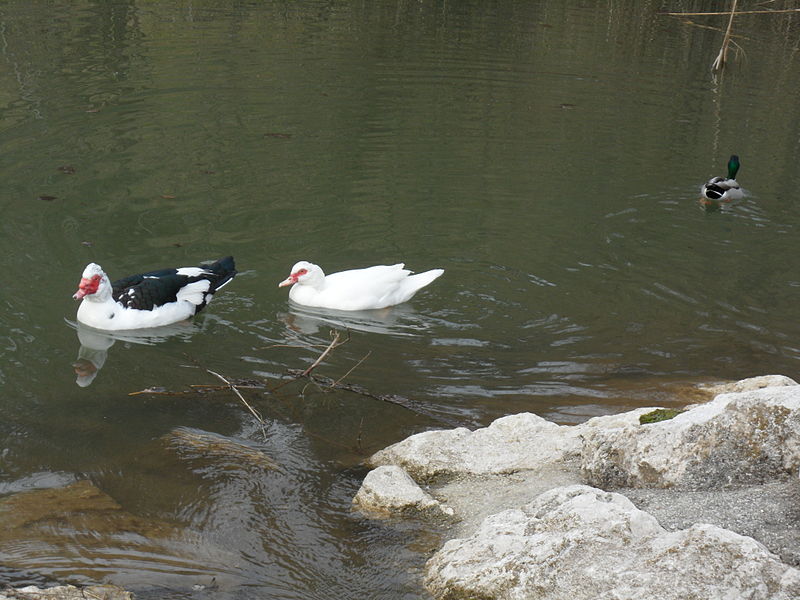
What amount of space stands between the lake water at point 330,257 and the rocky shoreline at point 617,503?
0.45 metres

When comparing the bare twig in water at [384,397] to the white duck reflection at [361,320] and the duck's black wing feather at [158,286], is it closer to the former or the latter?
the white duck reflection at [361,320]

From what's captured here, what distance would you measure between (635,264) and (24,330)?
21.6 ft

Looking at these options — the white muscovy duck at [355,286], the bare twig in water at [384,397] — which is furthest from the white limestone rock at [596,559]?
the white muscovy duck at [355,286]

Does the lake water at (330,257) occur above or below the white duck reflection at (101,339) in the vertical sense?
above

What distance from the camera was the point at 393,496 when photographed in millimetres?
5109

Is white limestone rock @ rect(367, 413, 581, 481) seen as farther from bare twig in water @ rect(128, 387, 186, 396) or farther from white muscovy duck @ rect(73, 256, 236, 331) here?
white muscovy duck @ rect(73, 256, 236, 331)

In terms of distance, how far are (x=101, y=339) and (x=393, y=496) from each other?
178 inches

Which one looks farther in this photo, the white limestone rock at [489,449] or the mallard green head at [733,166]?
the mallard green head at [733,166]

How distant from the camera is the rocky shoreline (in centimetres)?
358

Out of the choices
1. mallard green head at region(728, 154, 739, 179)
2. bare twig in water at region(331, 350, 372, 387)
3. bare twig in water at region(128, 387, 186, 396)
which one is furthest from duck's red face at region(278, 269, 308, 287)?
mallard green head at region(728, 154, 739, 179)

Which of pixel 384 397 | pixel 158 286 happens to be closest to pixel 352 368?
A: pixel 384 397

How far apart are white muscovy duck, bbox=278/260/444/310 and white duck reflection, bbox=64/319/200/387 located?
117 cm

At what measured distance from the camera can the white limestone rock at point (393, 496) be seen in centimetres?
506

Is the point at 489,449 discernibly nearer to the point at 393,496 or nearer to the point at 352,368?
the point at 393,496
